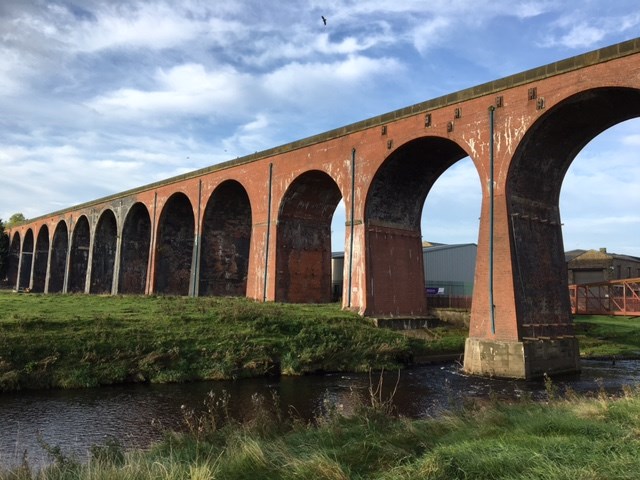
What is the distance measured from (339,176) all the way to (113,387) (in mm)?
13585

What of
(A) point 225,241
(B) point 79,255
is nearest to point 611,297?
(A) point 225,241

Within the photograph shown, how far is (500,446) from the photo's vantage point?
5254 millimetres

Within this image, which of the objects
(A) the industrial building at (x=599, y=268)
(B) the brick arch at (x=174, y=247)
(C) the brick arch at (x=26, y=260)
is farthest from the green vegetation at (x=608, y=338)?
(C) the brick arch at (x=26, y=260)

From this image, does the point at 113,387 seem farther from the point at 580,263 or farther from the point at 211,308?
the point at 580,263

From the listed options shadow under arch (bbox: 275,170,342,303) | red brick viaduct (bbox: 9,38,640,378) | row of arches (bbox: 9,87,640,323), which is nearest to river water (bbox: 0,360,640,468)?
red brick viaduct (bbox: 9,38,640,378)

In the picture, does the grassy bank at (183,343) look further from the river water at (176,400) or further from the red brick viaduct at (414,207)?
the red brick viaduct at (414,207)

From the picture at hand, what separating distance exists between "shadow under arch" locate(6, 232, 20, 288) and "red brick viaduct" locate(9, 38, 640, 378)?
131ft

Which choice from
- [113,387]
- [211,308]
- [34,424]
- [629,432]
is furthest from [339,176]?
[629,432]

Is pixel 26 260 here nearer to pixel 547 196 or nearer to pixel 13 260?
pixel 13 260

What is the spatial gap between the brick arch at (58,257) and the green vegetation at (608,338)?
48.3 metres

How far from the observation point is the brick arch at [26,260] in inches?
2603

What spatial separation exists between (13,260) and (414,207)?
214ft

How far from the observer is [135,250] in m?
41.6

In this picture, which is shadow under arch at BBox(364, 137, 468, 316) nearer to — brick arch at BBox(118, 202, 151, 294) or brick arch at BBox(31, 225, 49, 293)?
brick arch at BBox(118, 202, 151, 294)
